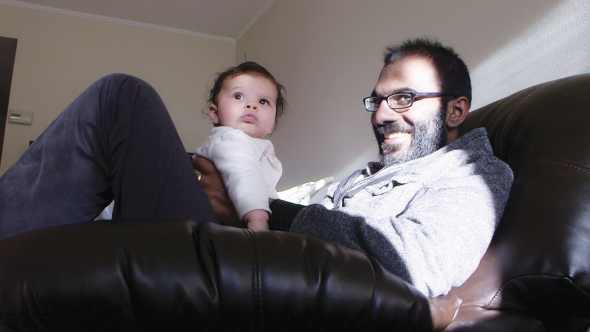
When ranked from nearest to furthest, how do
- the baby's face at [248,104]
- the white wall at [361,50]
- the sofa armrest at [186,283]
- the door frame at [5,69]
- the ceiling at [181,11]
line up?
the sofa armrest at [186,283] → the white wall at [361,50] → the baby's face at [248,104] → the door frame at [5,69] → the ceiling at [181,11]

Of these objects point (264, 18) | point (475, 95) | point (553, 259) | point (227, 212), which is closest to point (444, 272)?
point (553, 259)

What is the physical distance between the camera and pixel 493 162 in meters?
0.95

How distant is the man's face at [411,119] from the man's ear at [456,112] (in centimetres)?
3

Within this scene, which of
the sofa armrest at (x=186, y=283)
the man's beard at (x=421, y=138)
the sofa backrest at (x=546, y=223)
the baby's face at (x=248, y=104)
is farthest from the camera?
the baby's face at (x=248, y=104)

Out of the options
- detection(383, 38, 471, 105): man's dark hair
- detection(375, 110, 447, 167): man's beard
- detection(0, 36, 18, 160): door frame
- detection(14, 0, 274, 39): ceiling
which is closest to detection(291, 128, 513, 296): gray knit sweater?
detection(375, 110, 447, 167): man's beard

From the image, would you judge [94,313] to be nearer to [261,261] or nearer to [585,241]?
[261,261]

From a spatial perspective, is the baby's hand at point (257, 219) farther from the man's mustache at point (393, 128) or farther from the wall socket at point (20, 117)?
the wall socket at point (20, 117)

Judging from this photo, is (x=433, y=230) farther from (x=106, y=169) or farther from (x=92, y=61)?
(x=92, y=61)

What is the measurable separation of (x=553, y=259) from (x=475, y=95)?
1013 millimetres

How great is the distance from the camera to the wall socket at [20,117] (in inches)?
138

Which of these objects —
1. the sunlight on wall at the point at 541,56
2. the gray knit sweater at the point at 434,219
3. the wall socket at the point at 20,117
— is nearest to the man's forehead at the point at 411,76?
the gray knit sweater at the point at 434,219

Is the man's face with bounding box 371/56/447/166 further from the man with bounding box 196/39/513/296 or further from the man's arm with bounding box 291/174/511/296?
the man's arm with bounding box 291/174/511/296

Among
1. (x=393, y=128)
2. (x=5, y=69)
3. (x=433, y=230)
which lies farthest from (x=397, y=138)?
(x=5, y=69)

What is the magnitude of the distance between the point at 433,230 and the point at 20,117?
3.50 m
